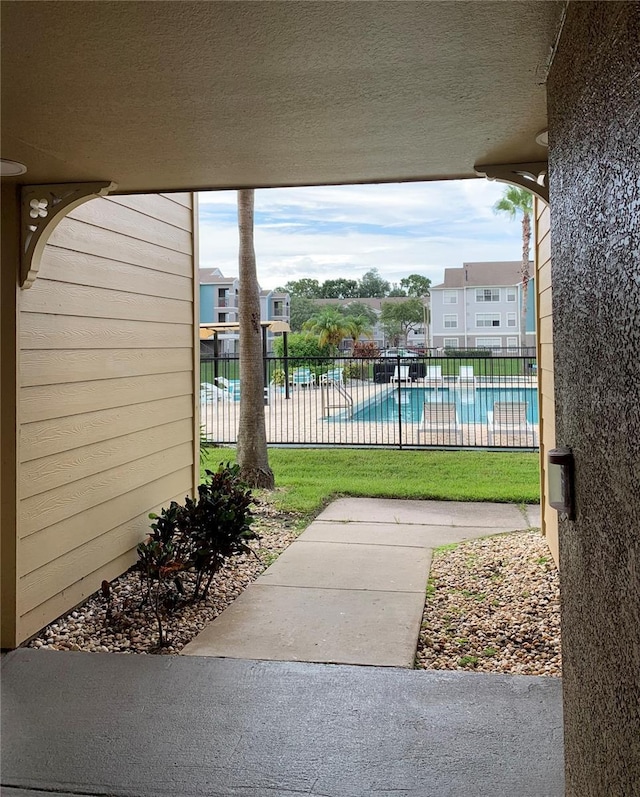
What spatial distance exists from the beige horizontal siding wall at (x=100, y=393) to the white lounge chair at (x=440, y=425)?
15.7 ft

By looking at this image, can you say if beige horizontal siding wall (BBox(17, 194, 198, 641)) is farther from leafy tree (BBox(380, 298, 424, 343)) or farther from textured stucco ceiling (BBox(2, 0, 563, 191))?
leafy tree (BBox(380, 298, 424, 343))

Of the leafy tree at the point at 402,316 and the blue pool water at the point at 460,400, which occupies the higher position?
the leafy tree at the point at 402,316

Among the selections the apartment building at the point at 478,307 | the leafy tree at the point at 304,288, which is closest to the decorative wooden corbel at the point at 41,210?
the apartment building at the point at 478,307

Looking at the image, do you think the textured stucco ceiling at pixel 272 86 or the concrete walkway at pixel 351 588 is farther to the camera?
the concrete walkway at pixel 351 588

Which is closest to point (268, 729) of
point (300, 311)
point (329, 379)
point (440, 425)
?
point (440, 425)

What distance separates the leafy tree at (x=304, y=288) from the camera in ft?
160

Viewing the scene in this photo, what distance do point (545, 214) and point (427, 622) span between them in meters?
2.68

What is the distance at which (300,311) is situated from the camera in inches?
1831

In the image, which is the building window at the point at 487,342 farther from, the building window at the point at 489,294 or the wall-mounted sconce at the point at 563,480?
the wall-mounted sconce at the point at 563,480

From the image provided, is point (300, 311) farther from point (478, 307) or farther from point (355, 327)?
point (355, 327)

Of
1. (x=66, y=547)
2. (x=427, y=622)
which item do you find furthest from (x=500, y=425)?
(x=66, y=547)

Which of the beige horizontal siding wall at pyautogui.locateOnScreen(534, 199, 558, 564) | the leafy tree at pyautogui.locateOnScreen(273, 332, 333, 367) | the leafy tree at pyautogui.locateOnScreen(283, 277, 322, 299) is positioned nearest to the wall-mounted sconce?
the beige horizontal siding wall at pyautogui.locateOnScreen(534, 199, 558, 564)

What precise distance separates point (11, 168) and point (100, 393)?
1.35 meters

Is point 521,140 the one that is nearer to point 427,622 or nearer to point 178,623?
point 427,622
